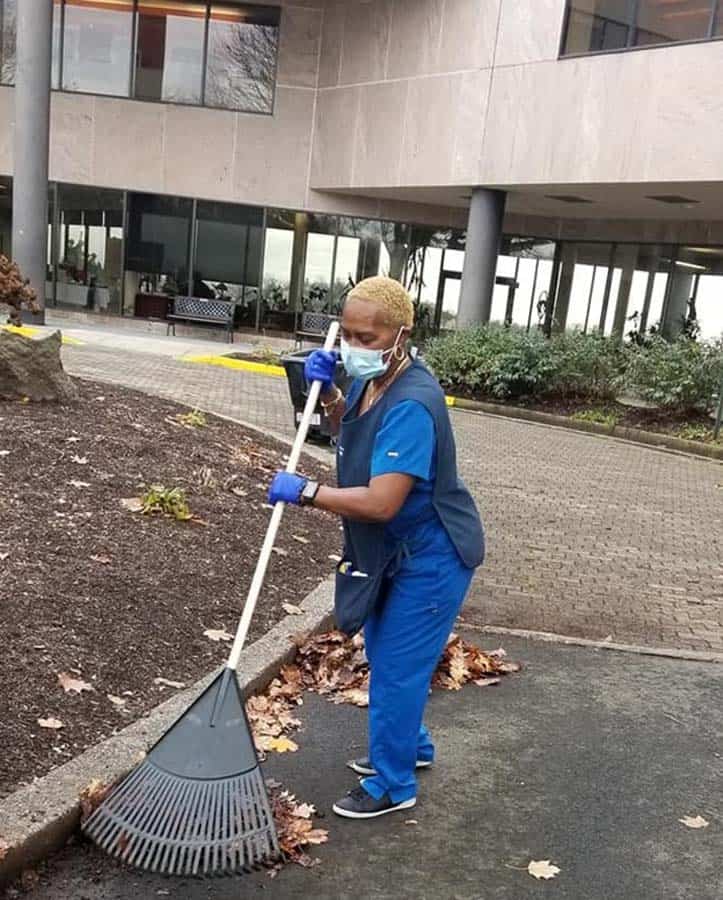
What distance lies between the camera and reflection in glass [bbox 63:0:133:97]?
2044 cm

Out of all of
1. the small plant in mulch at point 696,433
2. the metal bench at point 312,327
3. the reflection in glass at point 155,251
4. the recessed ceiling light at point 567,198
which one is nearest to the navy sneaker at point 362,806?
the small plant in mulch at point 696,433

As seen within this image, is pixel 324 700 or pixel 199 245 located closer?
pixel 324 700

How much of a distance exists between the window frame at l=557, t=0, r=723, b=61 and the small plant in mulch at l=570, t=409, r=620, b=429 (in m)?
5.62

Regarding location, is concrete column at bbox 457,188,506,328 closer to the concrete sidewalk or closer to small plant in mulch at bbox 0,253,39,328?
small plant in mulch at bbox 0,253,39,328

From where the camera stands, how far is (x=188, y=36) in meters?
20.5

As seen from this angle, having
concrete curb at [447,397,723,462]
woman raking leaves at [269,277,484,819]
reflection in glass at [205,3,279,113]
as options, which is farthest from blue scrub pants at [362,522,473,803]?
reflection in glass at [205,3,279,113]

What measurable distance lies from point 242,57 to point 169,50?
5.40 feet

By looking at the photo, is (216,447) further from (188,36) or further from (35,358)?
(188,36)

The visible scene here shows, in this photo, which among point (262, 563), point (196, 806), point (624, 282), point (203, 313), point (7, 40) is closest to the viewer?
point (196, 806)

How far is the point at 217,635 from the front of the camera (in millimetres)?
4266

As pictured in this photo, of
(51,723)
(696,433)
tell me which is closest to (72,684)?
(51,723)

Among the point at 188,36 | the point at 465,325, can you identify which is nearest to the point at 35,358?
the point at 465,325

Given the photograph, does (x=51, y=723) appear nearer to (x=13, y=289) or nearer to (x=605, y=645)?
(x=605, y=645)

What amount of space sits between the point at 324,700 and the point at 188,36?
1983 cm
